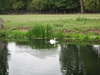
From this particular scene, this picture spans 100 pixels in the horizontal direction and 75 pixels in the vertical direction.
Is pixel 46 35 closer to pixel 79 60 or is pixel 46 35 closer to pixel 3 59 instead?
pixel 3 59

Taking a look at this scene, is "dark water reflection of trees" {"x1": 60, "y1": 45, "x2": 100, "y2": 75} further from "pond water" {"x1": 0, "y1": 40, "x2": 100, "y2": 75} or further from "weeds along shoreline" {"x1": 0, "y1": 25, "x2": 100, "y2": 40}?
"weeds along shoreline" {"x1": 0, "y1": 25, "x2": 100, "y2": 40}

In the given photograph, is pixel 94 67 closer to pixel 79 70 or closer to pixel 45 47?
pixel 79 70

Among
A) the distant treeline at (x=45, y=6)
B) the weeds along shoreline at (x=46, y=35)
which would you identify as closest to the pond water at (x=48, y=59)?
the weeds along shoreline at (x=46, y=35)

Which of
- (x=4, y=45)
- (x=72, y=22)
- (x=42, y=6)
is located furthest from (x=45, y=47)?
(x=42, y=6)

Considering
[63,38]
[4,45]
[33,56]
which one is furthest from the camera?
[63,38]

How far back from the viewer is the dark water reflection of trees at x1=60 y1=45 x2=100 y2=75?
17.5 meters

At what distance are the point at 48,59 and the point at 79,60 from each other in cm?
198

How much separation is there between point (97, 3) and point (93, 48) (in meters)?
36.1

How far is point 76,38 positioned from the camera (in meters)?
32.4

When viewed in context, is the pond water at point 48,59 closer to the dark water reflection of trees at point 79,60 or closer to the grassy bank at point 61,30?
the dark water reflection of trees at point 79,60

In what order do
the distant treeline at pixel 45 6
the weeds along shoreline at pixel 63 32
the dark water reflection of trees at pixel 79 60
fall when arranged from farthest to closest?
the distant treeline at pixel 45 6 → the weeds along shoreline at pixel 63 32 → the dark water reflection of trees at pixel 79 60

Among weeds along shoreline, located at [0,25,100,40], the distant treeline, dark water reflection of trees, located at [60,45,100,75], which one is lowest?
dark water reflection of trees, located at [60,45,100,75]

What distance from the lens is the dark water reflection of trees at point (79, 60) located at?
17.5m

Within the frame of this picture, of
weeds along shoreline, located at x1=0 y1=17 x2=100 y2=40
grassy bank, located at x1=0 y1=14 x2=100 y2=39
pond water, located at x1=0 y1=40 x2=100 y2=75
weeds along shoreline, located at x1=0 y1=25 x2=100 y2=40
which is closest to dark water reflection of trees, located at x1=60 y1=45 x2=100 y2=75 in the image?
pond water, located at x1=0 y1=40 x2=100 y2=75
